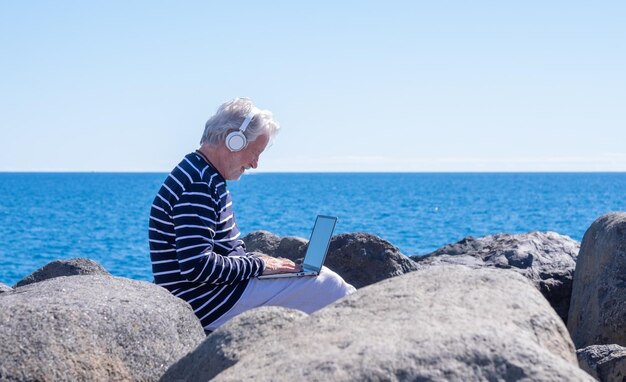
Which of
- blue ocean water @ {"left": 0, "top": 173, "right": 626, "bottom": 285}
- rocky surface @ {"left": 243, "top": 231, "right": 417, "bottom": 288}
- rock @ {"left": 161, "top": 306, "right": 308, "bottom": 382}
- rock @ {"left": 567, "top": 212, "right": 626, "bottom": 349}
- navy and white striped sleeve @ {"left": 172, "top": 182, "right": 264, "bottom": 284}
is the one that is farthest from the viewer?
blue ocean water @ {"left": 0, "top": 173, "right": 626, "bottom": 285}

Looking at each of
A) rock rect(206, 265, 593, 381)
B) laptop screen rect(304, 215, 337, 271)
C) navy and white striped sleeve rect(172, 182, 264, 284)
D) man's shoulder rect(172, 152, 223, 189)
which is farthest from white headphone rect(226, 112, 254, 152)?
rock rect(206, 265, 593, 381)

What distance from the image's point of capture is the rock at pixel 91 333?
4461 millimetres

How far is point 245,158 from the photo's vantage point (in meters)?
6.24

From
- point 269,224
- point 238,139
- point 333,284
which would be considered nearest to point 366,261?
point 333,284

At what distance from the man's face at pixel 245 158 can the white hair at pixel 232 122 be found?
0.15 feet

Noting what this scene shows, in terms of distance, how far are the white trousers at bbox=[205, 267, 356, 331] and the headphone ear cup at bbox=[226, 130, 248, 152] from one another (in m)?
0.78

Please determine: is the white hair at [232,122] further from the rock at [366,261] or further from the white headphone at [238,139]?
the rock at [366,261]

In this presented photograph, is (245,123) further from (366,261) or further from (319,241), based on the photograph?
(366,261)

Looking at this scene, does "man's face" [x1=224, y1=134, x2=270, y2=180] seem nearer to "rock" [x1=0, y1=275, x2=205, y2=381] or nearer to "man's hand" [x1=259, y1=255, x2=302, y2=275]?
"man's hand" [x1=259, y1=255, x2=302, y2=275]

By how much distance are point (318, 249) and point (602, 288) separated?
2.38 metres

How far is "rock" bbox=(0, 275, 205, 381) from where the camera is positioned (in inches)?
176

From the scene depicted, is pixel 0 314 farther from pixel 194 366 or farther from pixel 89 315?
pixel 194 366

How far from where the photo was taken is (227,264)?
19.5ft

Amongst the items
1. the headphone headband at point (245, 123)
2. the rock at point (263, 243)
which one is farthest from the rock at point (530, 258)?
the headphone headband at point (245, 123)
